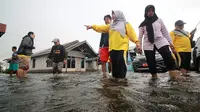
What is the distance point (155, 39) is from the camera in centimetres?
357

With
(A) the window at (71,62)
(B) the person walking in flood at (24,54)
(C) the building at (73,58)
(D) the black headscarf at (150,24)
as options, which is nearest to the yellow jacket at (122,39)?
(D) the black headscarf at (150,24)

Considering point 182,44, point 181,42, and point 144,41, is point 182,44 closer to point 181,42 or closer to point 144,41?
point 181,42

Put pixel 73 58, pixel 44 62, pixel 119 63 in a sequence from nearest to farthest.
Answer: pixel 119 63 < pixel 44 62 < pixel 73 58

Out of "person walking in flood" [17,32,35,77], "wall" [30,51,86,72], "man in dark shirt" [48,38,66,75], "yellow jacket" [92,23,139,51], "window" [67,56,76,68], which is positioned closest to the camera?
"yellow jacket" [92,23,139,51]

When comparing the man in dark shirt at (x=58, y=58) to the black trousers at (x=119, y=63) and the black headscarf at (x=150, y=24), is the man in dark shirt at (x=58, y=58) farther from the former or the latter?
the black headscarf at (x=150, y=24)

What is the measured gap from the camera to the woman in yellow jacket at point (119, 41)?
11.0ft

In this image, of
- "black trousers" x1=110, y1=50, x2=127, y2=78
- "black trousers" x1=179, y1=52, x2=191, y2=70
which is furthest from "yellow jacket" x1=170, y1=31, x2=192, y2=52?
"black trousers" x1=110, y1=50, x2=127, y2=78

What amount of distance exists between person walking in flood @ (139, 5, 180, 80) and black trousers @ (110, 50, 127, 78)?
0.72 m

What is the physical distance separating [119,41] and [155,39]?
0.82m

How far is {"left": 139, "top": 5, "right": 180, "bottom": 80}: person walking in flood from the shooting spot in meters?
3.38

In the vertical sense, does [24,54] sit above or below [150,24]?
below

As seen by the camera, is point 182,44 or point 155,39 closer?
point 155,39

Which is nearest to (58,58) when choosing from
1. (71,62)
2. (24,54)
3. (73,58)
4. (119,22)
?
(24,54)

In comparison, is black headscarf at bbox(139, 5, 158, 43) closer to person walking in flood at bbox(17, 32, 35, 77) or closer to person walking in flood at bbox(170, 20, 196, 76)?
person walking in flood at bbox(170, 20, 196, 76)
